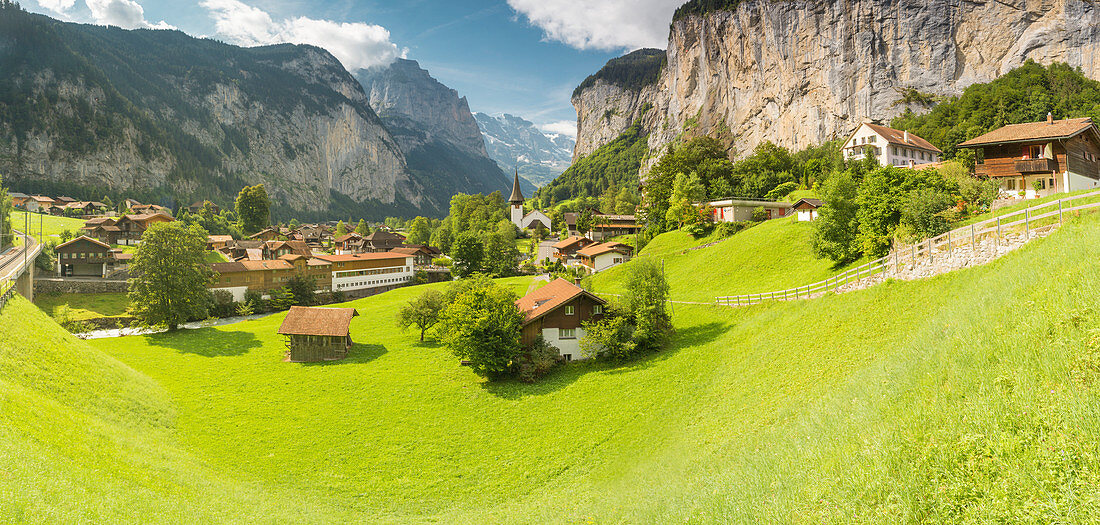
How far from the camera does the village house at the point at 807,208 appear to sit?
42.1 meters

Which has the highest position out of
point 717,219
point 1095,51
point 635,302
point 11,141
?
point 11,141

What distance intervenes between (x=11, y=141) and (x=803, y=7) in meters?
205

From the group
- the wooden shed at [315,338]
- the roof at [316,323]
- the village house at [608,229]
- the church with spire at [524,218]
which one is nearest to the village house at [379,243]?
the church with spire at [524,218]

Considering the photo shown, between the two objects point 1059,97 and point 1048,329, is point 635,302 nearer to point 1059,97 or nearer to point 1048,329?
point 1048,329

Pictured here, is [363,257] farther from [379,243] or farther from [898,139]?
[898,139]

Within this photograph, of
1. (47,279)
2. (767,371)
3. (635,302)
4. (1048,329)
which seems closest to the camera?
(1048,329)

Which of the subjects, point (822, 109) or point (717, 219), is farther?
point (822, 109)

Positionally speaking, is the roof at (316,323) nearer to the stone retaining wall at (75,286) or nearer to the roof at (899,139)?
the stone retaining wall at (75,286)

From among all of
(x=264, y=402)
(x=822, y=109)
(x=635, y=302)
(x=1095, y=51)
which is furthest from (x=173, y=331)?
(x=1095, y=51)

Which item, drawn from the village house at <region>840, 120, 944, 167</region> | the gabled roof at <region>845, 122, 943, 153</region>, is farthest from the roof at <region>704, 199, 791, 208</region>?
the gabled roof at <region>845, 122, 943, 153</region>

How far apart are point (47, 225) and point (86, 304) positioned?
4579 cm

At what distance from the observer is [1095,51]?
71.6m

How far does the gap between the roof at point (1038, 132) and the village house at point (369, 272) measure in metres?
68.9

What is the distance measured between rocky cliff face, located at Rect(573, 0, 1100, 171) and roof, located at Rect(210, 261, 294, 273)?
349 ft
